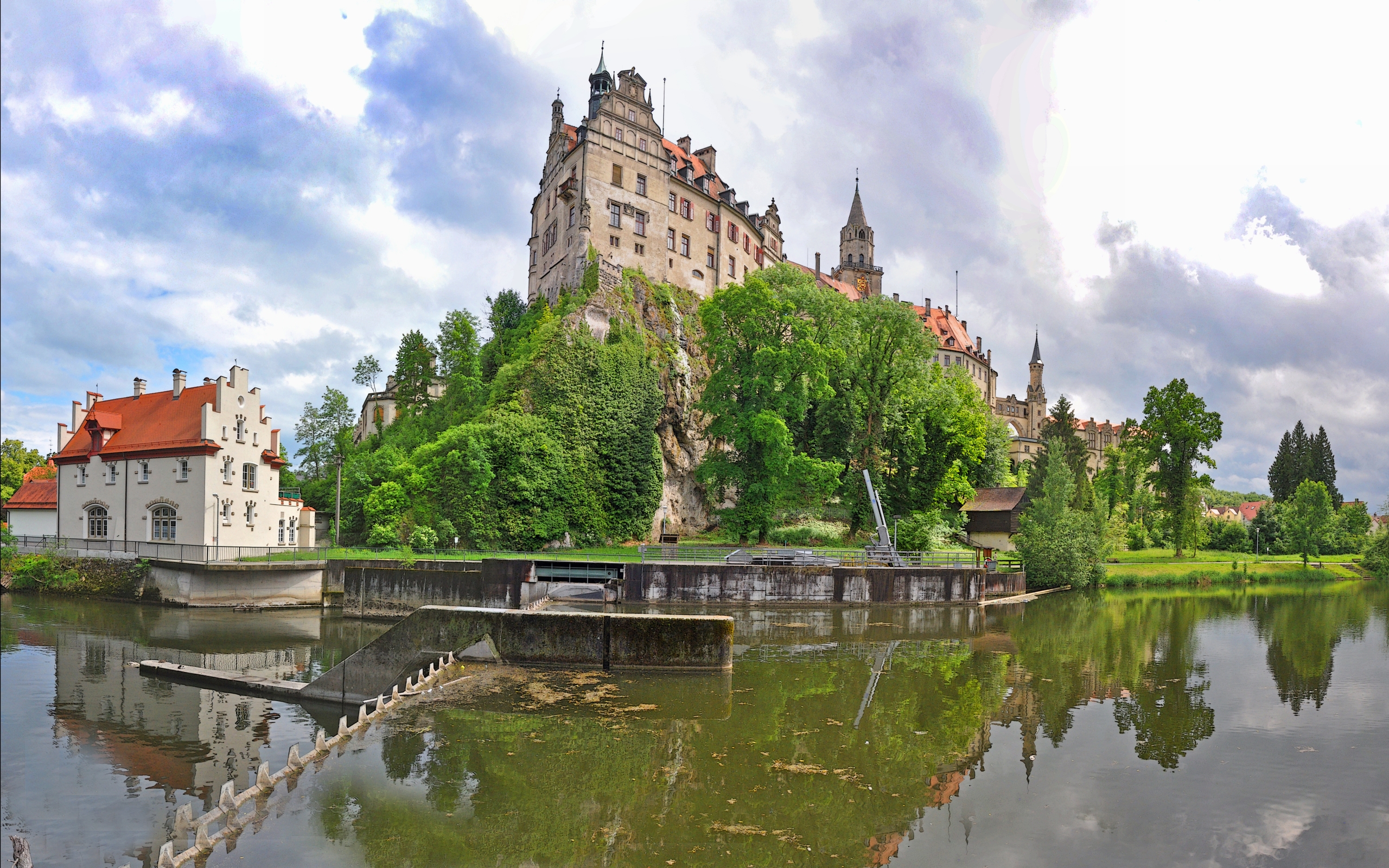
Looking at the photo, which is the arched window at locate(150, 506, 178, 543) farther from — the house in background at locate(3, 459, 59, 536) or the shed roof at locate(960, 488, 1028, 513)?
the shed roof at locate(960, 488, 1028, 513)

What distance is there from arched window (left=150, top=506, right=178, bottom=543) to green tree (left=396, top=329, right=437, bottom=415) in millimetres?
19919

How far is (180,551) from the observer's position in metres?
37.3

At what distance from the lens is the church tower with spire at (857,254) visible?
361ft

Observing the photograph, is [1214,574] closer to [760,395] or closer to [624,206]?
[760,395]

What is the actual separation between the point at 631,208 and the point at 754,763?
5073 cm

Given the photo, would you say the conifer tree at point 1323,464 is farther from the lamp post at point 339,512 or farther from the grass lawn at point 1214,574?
the lamp post at point 339,512

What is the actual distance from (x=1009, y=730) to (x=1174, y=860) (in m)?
6.15

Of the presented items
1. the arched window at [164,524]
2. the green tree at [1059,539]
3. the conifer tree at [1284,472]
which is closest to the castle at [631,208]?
the green tree at [1059,539]

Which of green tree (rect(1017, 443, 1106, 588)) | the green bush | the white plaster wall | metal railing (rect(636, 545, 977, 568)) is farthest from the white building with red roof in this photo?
green tree (rect(1017, 443, 1106, 588))

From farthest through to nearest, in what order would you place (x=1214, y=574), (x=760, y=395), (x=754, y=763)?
(x=1214, y=574), (x=760, y=395), (x=754, y=763)

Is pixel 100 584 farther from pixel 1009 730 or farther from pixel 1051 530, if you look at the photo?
pixel 1051 530

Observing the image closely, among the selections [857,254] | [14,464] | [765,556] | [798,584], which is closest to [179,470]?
[765,556]

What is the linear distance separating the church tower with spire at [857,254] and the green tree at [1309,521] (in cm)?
5258

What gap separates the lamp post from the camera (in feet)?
138
